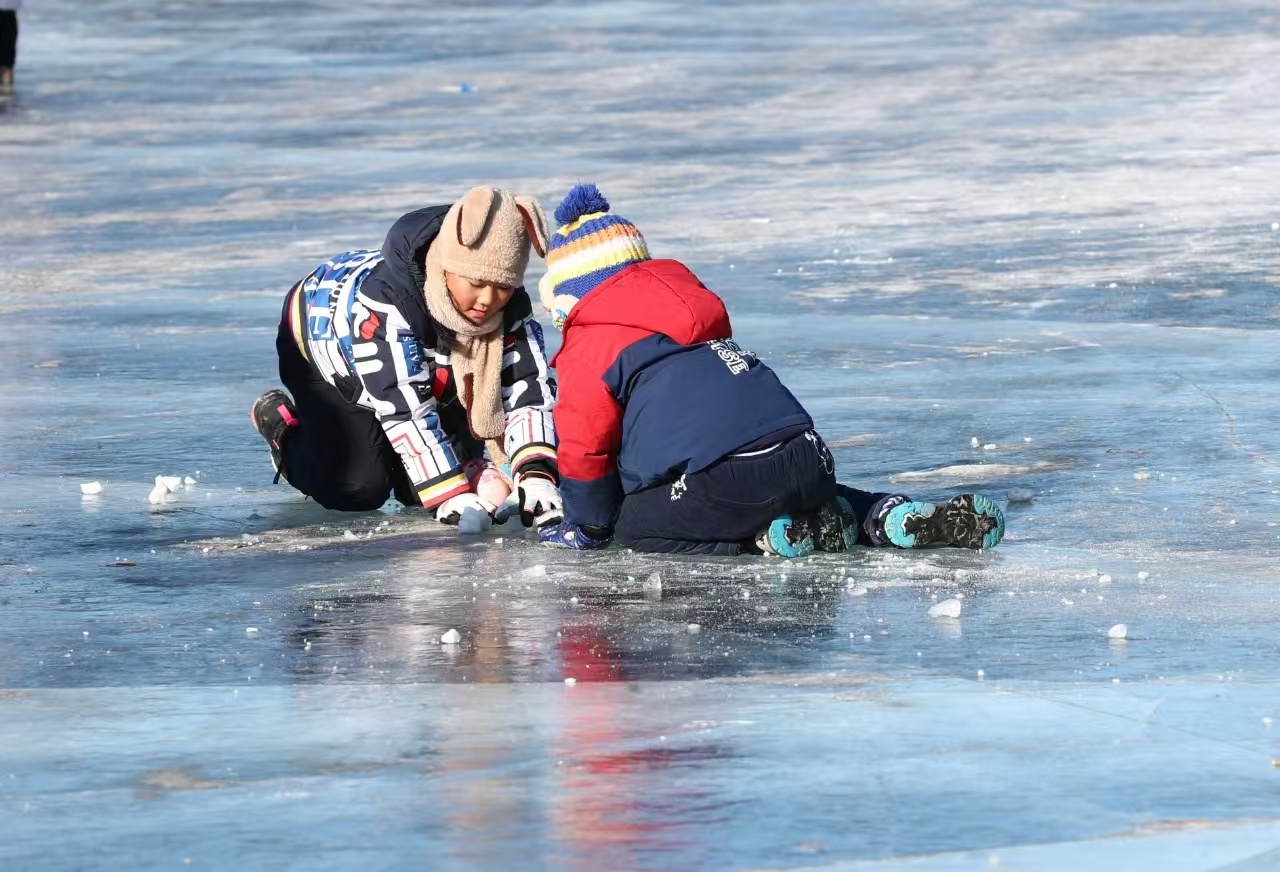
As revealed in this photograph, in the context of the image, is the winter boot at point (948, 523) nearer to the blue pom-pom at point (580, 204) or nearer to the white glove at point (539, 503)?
the white glove at point (539, 503)

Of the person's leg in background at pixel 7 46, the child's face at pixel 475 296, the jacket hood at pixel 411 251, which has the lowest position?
the child's face at pixel 475 296

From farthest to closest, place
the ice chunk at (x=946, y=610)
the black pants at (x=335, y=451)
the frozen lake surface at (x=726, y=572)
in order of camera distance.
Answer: the black pants at (x=335, y=451) < the ice chunk at (x=946, y=610) < the frozen lake surface at (x=726, y=572)

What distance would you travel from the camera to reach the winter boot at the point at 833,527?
6.54m

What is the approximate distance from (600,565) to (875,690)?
1.48 metres

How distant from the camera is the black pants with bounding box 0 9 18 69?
897 inches

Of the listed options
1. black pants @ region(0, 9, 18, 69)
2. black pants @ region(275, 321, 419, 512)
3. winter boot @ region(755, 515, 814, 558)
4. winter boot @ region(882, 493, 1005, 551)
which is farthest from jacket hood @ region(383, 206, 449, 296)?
black pants @ region(0, 9, 18, 69)

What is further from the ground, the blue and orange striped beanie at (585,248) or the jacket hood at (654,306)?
the blue and orange striped beanie at (585,248)

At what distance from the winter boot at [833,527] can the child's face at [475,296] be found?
45.9 inches

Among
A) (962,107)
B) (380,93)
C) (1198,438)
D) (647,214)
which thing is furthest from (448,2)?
(1198,438)

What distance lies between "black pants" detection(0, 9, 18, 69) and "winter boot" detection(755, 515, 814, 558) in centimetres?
1770

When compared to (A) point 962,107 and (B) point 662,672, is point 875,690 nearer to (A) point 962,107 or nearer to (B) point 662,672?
(B) point 662,672

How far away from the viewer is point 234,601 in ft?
19.9

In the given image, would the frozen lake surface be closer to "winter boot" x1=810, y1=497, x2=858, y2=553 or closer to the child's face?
"winter boot" x1=810, y1=497, x2=858, y2=553

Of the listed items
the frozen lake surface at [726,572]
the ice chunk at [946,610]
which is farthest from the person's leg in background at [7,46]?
the ice chunk at [946,610]
